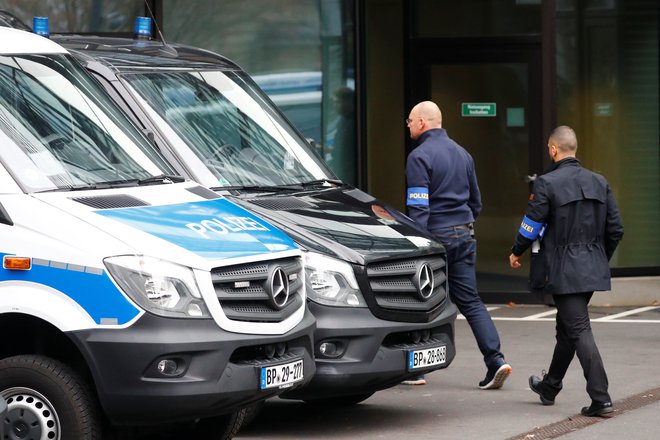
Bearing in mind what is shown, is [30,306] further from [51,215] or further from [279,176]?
[279,176]

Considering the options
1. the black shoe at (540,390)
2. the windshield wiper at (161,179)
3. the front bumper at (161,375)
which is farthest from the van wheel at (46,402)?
the black shoe at (540,390)

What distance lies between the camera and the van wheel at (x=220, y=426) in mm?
7867

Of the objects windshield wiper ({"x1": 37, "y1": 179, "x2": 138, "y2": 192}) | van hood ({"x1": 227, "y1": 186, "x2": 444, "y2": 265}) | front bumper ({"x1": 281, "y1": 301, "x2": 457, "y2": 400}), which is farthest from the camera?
van hood ({"x1": 227, "y1": 186, "x2": 444, "y2": 265})

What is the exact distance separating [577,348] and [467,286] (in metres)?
1.15

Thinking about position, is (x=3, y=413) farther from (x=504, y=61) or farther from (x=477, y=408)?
(x=504, y=61)

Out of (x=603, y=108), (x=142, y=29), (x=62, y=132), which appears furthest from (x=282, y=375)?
(x=603, y=108)

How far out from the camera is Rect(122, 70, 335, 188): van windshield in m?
9.41

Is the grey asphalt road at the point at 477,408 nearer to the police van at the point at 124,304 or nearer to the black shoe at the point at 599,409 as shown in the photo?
the black shoe at the point at 599,409

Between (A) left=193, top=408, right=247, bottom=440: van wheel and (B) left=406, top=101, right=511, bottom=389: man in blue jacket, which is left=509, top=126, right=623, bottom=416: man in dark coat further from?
(A) left=193, top=408, right=247, bottom=440: van wheel

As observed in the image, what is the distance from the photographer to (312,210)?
29.3 ft

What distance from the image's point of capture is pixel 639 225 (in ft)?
51.6

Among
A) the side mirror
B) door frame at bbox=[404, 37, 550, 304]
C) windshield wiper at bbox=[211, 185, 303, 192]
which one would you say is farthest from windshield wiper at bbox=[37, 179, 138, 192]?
door frame at bbox=[404, 37, 550, 304]

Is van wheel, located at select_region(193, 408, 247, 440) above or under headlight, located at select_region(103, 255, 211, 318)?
under

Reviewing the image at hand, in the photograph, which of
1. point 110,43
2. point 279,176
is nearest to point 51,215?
point 279,176
